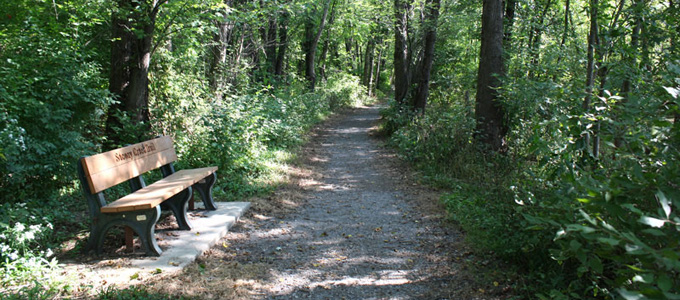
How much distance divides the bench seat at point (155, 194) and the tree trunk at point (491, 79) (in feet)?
17.9

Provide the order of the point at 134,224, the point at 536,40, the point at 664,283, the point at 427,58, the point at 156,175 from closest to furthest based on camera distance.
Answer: the point at 664,283
the point at 134,224
the point at 156,175
the point at 536,40
the point at 427,58

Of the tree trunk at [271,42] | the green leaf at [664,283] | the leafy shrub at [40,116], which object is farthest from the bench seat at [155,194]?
the tree trunk at [271,42]

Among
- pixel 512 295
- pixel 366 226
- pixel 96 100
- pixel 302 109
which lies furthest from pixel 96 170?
pixel 302 109

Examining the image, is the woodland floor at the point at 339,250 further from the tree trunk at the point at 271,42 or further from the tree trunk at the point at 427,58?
the tree trunk at the point at 271,42

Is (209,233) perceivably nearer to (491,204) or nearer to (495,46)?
(491,204)

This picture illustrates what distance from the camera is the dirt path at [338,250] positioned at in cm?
397

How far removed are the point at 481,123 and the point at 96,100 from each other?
22.1 feet


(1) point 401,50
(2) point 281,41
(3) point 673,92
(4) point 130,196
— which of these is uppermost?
(2) point 281,41

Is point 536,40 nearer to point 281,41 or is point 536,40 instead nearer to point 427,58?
point 427,58

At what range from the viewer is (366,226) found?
5969mm

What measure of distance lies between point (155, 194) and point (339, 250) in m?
2.07

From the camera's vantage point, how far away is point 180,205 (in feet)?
17.2

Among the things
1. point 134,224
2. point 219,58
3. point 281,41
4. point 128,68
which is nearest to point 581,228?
point 134,224

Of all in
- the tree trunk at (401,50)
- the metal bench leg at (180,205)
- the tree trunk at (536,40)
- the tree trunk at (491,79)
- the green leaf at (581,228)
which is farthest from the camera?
the tree trunk at (401,50)
